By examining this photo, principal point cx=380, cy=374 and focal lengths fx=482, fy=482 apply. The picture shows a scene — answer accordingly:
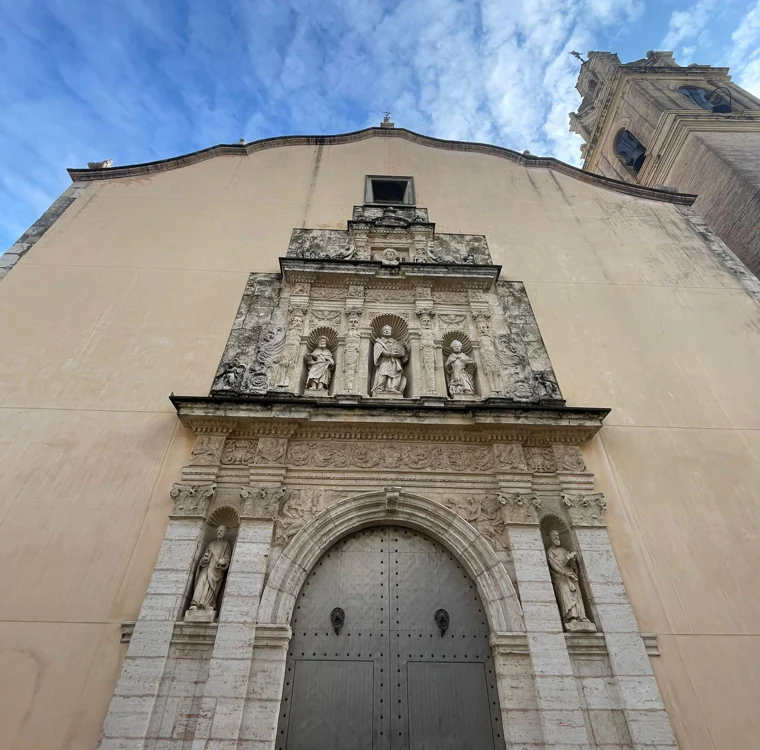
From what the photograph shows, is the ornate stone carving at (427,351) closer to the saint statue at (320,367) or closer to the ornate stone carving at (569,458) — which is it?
the saint statue at (320,367)

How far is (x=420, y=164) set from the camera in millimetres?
10734

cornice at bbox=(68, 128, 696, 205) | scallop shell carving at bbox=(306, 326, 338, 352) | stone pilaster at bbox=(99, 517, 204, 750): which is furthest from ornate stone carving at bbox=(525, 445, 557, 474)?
cornice at bbox=(68, 128, 696, 205)

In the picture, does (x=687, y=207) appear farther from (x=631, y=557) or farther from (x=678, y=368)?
(x=631, y=557)

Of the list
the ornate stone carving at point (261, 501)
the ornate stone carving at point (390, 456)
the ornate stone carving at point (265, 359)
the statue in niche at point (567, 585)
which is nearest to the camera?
the statue in niche at point (567, 585)

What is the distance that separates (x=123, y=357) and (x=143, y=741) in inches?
181

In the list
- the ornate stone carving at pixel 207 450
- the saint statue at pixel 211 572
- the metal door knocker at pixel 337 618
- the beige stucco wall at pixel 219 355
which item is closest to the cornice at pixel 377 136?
the beige stucco wall at pixel 219 355

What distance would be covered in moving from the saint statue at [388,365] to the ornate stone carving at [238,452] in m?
1.75

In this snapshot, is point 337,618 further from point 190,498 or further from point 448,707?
point 190,498

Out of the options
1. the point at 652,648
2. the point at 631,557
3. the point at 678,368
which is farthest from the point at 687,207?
the point at 652,648

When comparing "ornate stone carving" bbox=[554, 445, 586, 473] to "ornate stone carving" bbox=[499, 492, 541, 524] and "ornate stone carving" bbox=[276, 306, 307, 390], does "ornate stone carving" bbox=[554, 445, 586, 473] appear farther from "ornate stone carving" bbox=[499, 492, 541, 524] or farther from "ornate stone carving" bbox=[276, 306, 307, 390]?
"ornate stone carving" bbox=[276, 306, 307, 390]

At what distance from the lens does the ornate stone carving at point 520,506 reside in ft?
17.3

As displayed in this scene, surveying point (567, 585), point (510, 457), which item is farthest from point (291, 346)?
point (567, 585)

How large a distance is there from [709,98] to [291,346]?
57.9 ft

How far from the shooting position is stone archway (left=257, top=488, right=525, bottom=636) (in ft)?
15.6
